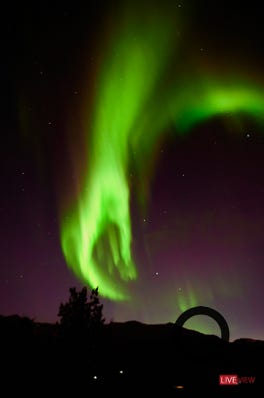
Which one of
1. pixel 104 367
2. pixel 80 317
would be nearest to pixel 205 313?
pixel 104 367

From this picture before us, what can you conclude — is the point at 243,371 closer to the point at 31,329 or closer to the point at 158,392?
the point at 158,392

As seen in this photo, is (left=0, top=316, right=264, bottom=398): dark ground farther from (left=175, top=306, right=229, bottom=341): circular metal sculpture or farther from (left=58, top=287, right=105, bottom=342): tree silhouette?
(left=175, top=306, right=229, bottom=341): circular metal sculpture

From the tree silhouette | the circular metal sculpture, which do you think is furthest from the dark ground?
the circular metal sculpture

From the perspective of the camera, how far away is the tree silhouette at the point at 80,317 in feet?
68.4

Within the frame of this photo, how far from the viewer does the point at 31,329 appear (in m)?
22.9

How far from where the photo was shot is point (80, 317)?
69.7 feet

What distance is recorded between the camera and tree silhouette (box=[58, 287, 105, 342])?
20855 mm

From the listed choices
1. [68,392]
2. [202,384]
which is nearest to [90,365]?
[68,392]

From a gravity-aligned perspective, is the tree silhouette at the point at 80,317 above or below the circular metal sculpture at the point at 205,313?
below

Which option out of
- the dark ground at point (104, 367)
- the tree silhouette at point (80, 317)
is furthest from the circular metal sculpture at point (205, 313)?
the tree silhouette at point (80, 317)

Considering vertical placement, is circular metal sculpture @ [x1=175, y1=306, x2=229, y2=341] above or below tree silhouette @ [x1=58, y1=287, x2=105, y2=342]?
above

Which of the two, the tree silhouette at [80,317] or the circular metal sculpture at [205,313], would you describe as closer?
the tree silhouette at [80,317]

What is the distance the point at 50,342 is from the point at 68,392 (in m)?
2.56

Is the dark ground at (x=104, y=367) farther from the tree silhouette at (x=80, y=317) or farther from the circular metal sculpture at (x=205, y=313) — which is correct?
the circular metal sculpture at (x=205, y=313)
